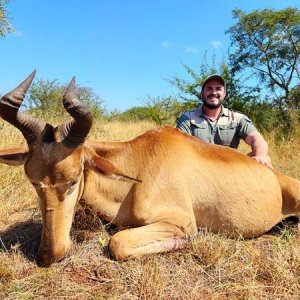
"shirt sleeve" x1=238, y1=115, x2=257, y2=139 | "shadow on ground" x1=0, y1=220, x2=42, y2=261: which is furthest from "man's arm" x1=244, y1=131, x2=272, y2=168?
"shadow on ground" x1=0, y1=220, x2=42, y2=261

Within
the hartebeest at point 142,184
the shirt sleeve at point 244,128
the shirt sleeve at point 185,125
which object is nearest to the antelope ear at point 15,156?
the hartebeest at point 142,184

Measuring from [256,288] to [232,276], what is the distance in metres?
0.28

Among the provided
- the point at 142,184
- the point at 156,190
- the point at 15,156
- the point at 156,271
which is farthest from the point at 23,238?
the point at 156,271

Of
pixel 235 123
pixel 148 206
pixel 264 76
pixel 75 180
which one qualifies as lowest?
pixel 148 206

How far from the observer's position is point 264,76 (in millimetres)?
25766

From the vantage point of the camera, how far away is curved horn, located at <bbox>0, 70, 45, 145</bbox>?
3934 mm

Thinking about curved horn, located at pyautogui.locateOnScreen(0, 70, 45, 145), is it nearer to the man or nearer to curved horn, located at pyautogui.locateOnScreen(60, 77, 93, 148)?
curved horn, located at pyautogui.locateOnScreen(60, 77, 93, 148)

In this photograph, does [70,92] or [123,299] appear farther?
[70,92]

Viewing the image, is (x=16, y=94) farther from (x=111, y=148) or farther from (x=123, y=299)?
(x=123, y=299)

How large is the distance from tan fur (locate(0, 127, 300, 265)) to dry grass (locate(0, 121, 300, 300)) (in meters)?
0.18

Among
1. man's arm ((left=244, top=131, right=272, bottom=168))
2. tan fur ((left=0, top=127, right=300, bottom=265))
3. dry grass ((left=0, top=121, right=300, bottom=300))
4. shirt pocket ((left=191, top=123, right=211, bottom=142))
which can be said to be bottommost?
dry grass ((left=0, top=121, right=300, bottom=300))

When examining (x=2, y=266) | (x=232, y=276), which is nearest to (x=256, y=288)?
(x=232, y=276)

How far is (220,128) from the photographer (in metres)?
7.38

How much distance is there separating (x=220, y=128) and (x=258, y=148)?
0.87 meters
